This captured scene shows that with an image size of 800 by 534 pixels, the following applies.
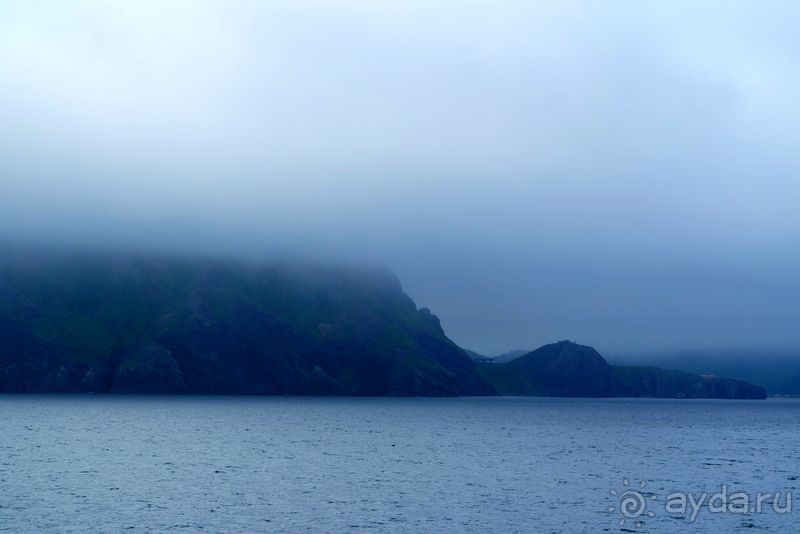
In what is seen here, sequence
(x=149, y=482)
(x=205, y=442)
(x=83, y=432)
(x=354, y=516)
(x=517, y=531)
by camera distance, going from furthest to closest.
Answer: (x=83, y=432) → (x=205, y=442) → (x=149, y=482) → (x=354, y=516) → (x=517, y=531)

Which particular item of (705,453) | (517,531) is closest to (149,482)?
(517,531)

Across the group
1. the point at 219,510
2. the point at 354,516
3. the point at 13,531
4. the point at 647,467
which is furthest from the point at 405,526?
the point at 647,467

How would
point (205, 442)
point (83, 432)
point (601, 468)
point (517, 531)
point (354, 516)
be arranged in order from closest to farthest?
point (517, 531) → point (354, 516) → point (601, 468) → point (205, 442) → point (83, 432)

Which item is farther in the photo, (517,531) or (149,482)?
(149,482)

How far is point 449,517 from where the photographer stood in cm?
7681

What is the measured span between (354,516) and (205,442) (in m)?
76.6

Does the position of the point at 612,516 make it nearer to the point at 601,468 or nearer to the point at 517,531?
the point at 517,531

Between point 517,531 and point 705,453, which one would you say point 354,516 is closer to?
point 517,531

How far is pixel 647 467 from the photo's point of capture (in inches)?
4860

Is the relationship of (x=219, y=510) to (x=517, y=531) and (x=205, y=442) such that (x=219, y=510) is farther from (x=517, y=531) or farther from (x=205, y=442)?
(x=205, y=442)

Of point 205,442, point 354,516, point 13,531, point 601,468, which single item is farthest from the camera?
point 205,442

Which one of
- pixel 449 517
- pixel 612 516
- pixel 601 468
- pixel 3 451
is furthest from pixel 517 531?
pixel 3 451

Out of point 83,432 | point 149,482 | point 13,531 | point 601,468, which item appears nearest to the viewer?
point 13,531

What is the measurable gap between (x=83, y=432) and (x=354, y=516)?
337 ft
